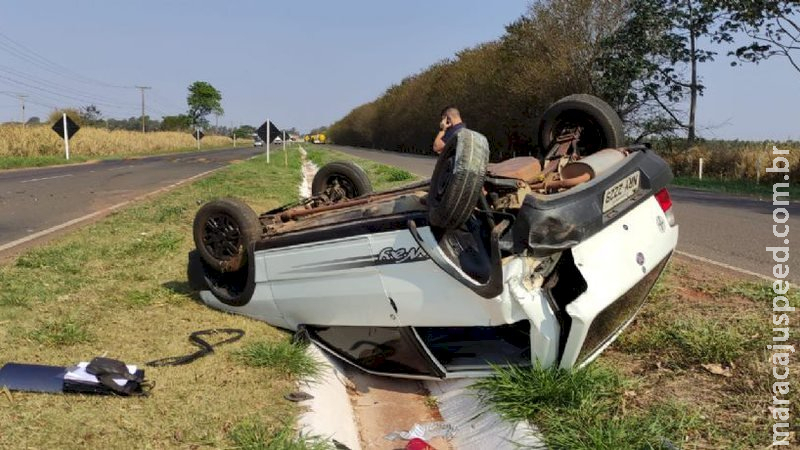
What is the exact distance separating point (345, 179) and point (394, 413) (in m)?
2.54

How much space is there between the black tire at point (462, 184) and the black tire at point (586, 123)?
141 cm

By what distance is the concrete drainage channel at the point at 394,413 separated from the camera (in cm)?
339

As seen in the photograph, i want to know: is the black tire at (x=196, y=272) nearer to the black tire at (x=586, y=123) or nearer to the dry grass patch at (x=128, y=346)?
the dry grass patch at (x=128, y=346)

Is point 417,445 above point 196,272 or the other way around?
the other way around

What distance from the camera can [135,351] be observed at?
13.4 feet

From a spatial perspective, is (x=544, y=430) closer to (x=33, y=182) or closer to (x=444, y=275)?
(x=444, y=275)

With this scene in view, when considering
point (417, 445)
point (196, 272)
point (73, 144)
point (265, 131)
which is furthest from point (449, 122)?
point (73, 144)

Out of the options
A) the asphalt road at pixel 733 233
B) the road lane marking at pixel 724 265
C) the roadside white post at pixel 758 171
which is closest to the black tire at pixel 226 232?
the road lane marking at pixel 724 265

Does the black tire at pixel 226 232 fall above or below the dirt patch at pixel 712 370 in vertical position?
above

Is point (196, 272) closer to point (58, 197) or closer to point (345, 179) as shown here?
point (345, 179)

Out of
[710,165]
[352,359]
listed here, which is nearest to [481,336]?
[352,359]

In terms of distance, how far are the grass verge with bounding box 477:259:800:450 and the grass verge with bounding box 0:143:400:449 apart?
1.18m

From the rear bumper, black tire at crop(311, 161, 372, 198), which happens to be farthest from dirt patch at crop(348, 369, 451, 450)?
black tire at crop(311, 161, 372, 198)

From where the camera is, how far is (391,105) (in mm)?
77062
